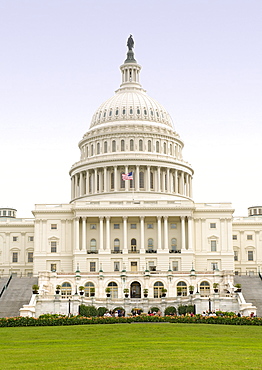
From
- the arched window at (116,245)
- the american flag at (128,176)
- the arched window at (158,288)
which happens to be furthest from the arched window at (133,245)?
the arched window at (158,288)

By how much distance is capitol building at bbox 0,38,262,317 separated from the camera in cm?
9350

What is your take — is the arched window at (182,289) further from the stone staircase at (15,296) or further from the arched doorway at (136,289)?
the stone staircase at (15,296)

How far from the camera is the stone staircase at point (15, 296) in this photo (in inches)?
3155

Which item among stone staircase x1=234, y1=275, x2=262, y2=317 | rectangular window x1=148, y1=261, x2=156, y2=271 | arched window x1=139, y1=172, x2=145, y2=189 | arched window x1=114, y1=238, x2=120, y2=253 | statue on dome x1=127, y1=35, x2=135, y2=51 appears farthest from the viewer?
statue on dome x1=127, y1=35, x2=135, y2=51

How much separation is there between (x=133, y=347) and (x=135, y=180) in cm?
9410

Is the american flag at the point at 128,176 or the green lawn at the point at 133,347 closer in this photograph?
the green lawn at the point at 133,347

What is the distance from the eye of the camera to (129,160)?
132750 mm

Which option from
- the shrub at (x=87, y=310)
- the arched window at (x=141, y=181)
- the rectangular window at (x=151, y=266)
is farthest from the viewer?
the arched window at (x=141, y=181)

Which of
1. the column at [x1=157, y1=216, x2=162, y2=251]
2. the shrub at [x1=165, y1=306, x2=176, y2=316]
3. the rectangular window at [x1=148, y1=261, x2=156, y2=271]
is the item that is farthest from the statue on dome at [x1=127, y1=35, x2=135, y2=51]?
the shrub at [x1=165, y1=306, x2=176, y2=316]

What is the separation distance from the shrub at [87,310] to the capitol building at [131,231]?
0.75 meters

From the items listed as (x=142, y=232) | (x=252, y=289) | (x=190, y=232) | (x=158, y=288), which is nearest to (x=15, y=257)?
(x=142, y=232)

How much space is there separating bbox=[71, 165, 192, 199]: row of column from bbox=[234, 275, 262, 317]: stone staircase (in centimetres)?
3865

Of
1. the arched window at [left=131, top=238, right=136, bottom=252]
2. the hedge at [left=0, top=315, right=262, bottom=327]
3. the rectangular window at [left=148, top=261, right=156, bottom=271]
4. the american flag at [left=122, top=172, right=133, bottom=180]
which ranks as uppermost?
the american flag at [left=122, top=172, right=133, bottom=180]

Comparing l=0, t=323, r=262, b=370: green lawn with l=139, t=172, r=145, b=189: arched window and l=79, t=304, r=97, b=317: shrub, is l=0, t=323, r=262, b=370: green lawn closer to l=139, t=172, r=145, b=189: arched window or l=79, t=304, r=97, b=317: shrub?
l=79, t=304, r=97, b=317: shrub
